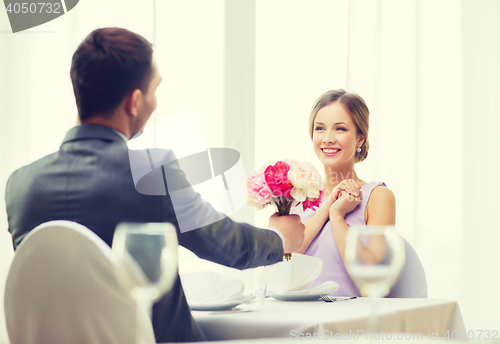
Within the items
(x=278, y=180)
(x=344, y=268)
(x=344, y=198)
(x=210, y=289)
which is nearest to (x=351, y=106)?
(x=344, y=198)

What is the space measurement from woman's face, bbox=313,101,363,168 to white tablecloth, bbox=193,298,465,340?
0.96 meters

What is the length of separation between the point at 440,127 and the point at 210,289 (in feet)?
7.51

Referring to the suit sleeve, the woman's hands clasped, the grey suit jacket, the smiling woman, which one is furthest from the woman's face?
the grey suit jacket

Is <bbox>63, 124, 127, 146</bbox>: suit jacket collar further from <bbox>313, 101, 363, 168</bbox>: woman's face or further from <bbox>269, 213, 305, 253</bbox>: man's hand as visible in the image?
<bbox>313, 101, 363, 168</bbox>: woman's face

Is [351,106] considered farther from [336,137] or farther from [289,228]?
[289,228]

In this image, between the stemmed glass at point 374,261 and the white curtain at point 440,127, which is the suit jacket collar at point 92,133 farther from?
the white curtain at point 440,127

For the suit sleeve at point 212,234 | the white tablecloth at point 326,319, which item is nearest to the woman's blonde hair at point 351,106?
the white tablecloth at point 326,319

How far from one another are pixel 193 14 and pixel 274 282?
207 cm

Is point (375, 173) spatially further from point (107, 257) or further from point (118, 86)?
point (107, 257)

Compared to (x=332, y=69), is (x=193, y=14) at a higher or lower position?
Answer: higher

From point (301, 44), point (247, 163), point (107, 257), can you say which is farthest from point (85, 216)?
point (301, 44)

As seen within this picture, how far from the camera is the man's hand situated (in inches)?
52.9

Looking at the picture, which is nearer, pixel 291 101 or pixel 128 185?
pixel 128 185

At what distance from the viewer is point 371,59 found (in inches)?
126
